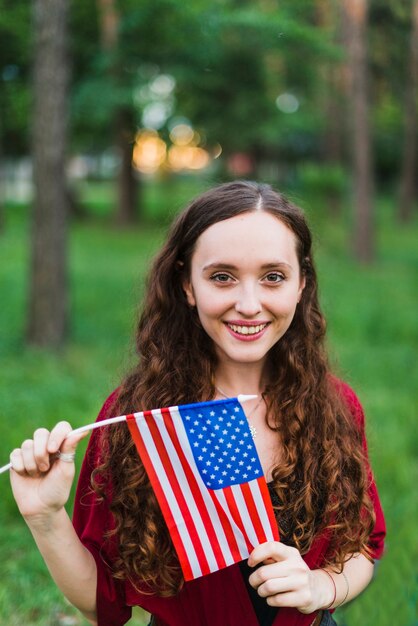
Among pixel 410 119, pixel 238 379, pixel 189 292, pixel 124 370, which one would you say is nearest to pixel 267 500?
pixel 238 379

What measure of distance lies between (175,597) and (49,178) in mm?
6102

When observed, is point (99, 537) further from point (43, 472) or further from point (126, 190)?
point (126, 190)

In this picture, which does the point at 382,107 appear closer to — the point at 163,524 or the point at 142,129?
the point at 142,129

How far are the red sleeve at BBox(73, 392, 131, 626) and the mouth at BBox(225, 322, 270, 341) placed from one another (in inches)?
15.0

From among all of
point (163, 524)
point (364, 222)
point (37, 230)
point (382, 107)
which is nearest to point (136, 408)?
point (163, 524)

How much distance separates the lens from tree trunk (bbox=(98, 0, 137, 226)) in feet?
57.4

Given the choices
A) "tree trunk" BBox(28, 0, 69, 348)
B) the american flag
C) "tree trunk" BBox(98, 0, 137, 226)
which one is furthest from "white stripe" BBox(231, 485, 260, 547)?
"tree trunk" BBox(98, 0, 137, 226)

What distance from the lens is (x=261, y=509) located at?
1821 millimetres

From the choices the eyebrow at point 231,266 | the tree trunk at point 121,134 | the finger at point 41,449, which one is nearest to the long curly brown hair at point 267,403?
the eyebrow at point 231,266

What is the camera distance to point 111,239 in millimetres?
19719

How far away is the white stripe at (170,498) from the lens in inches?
70.6

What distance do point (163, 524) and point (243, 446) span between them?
329 mm

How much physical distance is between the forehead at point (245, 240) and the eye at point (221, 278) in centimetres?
4

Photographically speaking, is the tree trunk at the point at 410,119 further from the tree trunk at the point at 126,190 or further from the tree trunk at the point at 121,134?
the tree trunk at the point at 126,190
